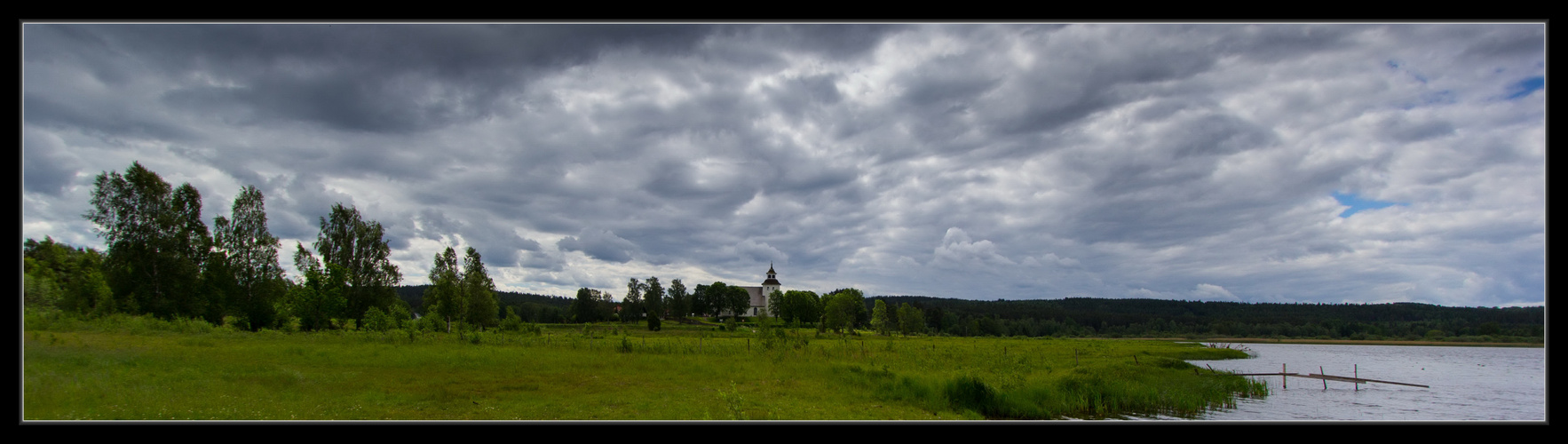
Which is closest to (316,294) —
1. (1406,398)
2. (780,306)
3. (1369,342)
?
(1406,398)

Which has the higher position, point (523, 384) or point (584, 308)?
point (523, 384)

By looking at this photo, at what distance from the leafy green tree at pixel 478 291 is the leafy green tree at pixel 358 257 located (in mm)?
8279

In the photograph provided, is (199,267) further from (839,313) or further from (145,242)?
(839,313)

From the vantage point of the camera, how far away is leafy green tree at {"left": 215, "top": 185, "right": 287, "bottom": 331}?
55.3 meters

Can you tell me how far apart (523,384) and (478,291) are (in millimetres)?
45824

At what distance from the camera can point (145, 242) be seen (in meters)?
47.9

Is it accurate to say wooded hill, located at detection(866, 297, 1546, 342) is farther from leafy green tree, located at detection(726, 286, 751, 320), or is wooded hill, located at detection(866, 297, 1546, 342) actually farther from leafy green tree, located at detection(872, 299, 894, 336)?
leafy green tree, located at detection(726, 286, 751, 320)

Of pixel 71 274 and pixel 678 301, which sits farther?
pixel 678 301

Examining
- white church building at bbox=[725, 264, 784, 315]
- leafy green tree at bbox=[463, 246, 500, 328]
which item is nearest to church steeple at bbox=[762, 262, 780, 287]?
white church building at bbox=[725, 264, 784, 315]

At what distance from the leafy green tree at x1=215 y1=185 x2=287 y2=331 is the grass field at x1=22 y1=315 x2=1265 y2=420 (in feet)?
50.4

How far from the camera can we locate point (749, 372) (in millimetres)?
31953
